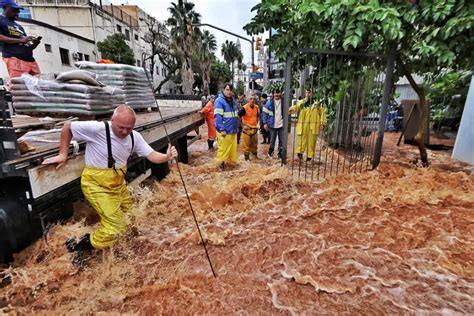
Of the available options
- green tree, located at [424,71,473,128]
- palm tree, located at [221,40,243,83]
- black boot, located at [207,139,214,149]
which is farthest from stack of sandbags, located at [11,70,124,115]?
palm tree, located at [221,40,243,83]

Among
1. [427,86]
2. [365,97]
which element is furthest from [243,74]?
[365,97]

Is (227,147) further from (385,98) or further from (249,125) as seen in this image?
(385,98)

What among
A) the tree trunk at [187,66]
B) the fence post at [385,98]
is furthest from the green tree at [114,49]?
the fence post at [385,98]

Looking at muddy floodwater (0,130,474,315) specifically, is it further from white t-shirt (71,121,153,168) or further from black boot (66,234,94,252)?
white t-shirt (71,121,153,168)

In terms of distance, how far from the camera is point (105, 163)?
2807mm

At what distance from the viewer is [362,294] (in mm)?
2559

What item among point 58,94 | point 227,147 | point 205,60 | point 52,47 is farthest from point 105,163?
point 205,60

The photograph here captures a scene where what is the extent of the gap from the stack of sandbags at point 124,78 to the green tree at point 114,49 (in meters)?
19.1

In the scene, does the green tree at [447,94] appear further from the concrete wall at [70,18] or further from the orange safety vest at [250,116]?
the concrete wall at [70,18]

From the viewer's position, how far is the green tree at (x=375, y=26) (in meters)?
4.11

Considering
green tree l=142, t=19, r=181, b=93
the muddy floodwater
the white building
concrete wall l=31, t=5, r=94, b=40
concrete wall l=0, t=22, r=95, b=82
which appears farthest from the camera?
green tree l=142, t=19, r=181, b=93

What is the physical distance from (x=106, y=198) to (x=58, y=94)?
6.05ft

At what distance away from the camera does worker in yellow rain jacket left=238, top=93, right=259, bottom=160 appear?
276 inches

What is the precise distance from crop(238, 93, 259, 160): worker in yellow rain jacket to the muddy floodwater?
2292 millimetres
